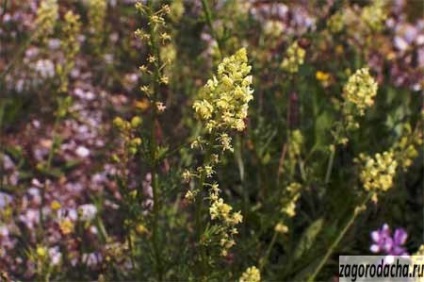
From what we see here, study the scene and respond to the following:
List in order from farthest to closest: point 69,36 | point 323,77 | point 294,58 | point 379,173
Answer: point 323,77 < point 69,36 < point 294,58 < point 379,173

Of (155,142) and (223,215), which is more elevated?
(155,142)

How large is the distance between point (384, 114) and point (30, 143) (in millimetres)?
1755

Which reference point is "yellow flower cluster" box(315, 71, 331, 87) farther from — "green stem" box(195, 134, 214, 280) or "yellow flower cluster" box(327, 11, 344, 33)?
"green stem" box(195, 134, 214, 280)

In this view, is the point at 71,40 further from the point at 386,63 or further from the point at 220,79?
the point at 386,63

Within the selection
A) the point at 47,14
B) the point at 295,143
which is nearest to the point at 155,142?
the point at 295,143

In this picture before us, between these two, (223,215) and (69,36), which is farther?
(69,36)

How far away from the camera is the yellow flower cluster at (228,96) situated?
183cm

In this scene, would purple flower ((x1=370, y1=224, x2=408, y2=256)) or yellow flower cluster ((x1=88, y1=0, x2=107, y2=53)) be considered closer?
purple flower ((x1=370, y1=224, x2=408, y2=256))

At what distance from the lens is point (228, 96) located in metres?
1.83

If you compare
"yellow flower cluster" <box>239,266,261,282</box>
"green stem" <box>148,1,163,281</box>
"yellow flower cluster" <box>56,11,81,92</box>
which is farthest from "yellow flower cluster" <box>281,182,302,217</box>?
"yellow flower cluster" <box>56,11,81,92</box>

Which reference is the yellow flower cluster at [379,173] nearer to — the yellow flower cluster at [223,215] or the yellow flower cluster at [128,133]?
the yellow flower cluster at [223,215]

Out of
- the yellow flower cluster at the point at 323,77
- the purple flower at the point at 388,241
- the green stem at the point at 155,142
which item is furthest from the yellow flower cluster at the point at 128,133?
the yellow flower cluster at the point at 323,77

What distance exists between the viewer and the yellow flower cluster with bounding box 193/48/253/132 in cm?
183

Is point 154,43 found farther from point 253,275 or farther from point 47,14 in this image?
point 47,14
